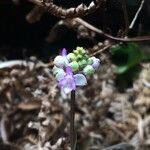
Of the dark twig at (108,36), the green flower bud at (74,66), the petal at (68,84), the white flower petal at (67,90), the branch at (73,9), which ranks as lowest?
the white flower petal at (67,90)

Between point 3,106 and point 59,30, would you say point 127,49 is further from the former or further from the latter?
point 3,106

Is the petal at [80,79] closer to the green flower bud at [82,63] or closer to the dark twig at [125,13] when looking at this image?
the green flower bud at [82,63]

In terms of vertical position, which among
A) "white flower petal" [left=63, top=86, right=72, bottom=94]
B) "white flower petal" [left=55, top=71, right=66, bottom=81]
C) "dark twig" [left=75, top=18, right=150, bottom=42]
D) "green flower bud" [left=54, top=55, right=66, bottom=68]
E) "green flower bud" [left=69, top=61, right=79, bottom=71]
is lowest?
"white flower petal" [left=63, top=86, right=72, bottom=94]

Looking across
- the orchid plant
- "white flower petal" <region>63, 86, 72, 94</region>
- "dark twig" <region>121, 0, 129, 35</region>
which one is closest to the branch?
"dark twig" <region>121, 0, 129, 35</region>

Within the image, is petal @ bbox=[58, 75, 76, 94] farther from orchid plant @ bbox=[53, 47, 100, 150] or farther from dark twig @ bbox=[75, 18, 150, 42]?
dark twig @ bbox=[75, 18, 150, 42]

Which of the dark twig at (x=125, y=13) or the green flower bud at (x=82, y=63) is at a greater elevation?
the dark twig at (x=125, y=13)

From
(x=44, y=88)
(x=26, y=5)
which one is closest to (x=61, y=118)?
(x=44, y=88)

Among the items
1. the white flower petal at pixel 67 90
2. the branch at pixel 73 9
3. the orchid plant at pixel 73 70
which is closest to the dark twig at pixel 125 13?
the branch at pixel 73 9

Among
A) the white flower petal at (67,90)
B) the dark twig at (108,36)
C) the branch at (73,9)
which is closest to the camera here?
the white flower petal at (67,90)
